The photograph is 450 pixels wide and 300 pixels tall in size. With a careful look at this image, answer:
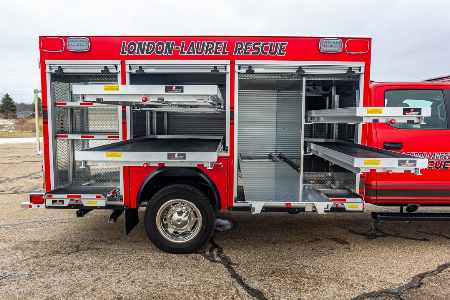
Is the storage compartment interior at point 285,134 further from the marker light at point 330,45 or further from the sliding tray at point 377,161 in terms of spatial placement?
the sliding tray at point 377,161

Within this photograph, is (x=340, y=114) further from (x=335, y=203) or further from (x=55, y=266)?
(x=55, y=266)

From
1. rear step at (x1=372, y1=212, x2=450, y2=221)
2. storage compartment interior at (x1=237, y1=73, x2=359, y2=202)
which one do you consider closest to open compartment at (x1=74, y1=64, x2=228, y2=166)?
storage compartment interior at (x1=237, y1=73, x2=359, y2=202)

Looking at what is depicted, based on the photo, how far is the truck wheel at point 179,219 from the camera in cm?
429

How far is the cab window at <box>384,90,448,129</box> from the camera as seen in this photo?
15.8 ft

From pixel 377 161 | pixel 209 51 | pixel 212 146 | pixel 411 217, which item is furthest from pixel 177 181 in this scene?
pixel 411 217

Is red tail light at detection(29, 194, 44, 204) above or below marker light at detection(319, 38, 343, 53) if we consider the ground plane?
below

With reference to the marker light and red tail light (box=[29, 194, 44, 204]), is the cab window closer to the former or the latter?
the marker light

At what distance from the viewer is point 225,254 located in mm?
4418

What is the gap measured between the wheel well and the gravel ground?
69 cm

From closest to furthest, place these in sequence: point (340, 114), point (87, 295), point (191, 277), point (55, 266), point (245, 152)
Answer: point (87, 295) < point (191, 277) < point (55, 266) < point (340, 114) < point (245, 152)

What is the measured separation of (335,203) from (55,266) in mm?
3365

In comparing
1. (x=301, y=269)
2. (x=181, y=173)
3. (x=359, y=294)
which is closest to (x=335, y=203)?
(x=301, y=269)

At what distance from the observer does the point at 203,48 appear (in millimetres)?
4359

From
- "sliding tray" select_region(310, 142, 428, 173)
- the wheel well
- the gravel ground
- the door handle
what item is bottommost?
the gravel ground
